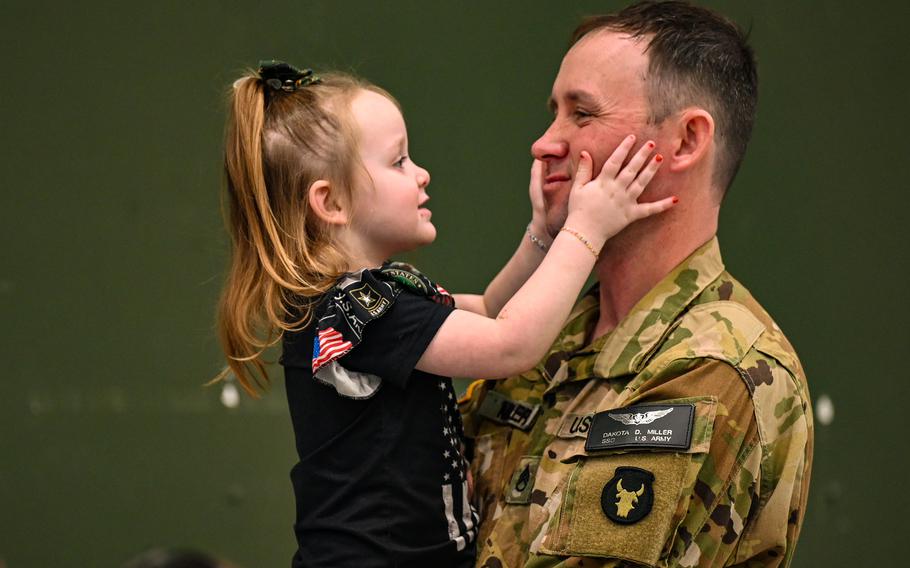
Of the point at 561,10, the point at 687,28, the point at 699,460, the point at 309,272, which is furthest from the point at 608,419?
the point at 561,10

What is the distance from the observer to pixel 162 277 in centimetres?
385

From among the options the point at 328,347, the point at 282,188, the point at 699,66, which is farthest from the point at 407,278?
the point at 699,66

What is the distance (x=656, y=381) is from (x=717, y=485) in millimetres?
197

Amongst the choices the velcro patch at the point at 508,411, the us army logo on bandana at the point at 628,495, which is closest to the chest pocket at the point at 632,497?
the us army logo on bandana at the point at 628,495

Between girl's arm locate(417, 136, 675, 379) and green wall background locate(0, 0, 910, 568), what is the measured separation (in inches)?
76.1

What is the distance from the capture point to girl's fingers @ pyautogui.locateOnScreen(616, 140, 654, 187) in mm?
2035

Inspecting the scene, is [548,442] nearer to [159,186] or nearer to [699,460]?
[699,460]

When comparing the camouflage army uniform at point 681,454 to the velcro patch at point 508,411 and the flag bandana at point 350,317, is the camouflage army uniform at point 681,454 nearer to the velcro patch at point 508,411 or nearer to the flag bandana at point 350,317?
the velcro patch at point 508,411

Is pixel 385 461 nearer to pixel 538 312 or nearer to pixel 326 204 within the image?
pixel 538 312

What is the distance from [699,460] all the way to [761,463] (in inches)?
5.2

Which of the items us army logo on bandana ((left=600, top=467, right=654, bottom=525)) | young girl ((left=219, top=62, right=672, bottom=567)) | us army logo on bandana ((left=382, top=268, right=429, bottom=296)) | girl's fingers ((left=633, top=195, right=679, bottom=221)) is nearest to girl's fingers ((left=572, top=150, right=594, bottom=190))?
young girl ((left=219, top=62, right=672, bottom=567))

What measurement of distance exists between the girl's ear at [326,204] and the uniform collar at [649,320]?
523 millimetres

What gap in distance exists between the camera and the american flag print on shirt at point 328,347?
1952mm

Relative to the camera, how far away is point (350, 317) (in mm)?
1972
